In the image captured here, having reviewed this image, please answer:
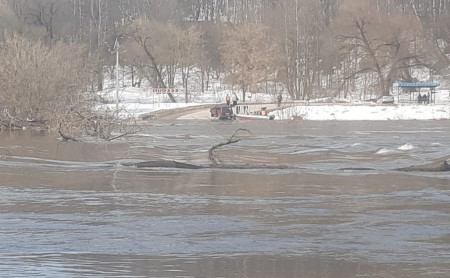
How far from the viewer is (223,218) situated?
44.4 feet

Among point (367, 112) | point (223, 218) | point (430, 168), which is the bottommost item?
point (223, 218)

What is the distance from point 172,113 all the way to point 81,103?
101 feet

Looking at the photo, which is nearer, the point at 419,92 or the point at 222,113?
the point at 222,113

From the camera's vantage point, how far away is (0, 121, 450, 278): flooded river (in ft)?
32.7

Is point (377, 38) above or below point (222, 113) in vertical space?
above

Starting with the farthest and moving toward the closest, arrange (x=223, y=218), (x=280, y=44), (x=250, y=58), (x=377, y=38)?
(x=280, y=44) < (x=250, y=58) < (x=377, y=38) < (x=223, y=218)

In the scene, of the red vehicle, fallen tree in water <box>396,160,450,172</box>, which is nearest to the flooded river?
fallen tree in water <box>396,160,450,172</box>

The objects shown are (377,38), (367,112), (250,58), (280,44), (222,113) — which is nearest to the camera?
(222,113)

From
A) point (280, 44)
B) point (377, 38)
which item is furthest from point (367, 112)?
point (280, 44)

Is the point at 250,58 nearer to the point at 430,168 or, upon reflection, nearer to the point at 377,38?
→ the point at 377,38

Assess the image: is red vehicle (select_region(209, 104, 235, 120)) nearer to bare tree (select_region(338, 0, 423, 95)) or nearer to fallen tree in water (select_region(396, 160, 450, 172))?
bare tree (select_region(338, 0, 423, 95))

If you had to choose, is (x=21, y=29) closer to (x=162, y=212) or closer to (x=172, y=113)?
(x=172, y=113)

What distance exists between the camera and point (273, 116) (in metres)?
59.3

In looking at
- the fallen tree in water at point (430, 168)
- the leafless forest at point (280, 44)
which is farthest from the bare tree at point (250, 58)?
the fallen tree in water at point (430, 168)
